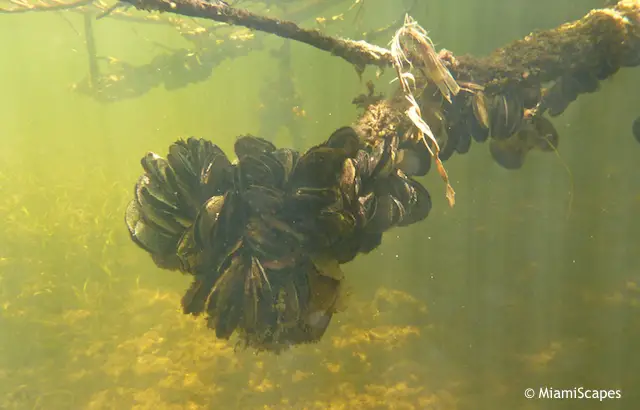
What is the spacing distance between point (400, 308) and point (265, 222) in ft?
10.6

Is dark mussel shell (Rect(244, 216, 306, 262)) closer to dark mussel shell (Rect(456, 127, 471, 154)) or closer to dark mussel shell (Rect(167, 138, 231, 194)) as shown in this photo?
dark mussel shell (Rect(167, 138, 231, 194))

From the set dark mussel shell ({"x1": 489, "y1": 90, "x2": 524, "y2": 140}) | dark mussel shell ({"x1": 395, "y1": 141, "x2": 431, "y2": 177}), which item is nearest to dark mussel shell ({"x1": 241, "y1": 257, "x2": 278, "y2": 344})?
dark mussel shell ({"x1": 395, "y1": 141, "x2": 431, "y2": 177})

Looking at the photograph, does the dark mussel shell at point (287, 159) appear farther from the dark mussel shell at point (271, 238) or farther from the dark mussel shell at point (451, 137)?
the dark mussel shell at point (451, 137)

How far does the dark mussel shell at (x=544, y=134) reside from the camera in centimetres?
204

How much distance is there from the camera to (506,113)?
1.78m

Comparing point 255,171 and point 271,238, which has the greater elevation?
point 255,171

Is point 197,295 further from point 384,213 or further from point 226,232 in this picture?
point 384,213

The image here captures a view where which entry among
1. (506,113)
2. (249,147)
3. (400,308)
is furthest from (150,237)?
(400,308)

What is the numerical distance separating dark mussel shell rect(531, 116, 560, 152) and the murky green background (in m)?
0.71

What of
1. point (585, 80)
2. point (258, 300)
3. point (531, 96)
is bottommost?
point (258, 300)

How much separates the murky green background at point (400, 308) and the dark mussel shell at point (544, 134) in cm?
71

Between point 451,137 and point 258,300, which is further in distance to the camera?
point 451,137

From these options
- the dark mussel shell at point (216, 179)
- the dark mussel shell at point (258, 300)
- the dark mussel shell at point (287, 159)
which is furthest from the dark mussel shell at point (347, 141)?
the dark mussel shell at point (258, 300)

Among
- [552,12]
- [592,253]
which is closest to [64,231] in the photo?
[592,253]
